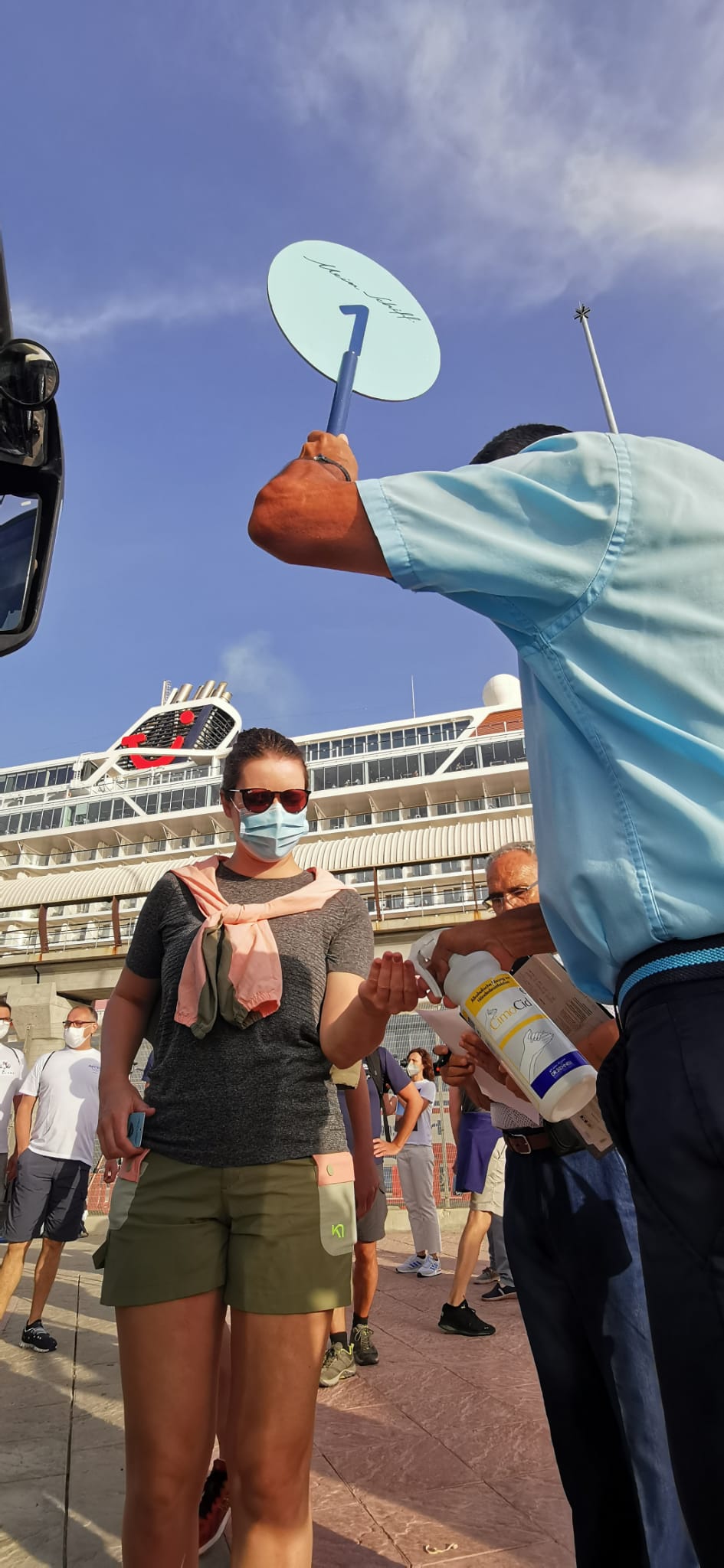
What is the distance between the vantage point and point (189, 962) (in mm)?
2174

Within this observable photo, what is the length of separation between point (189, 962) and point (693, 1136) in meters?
1.37

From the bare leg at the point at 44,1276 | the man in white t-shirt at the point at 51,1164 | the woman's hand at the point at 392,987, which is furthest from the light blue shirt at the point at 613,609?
the man in white t-shirt at the point at 51,1164

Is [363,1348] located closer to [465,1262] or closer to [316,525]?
[465,1262]

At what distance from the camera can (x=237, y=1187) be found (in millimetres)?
1976

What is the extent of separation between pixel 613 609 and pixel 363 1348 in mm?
4747

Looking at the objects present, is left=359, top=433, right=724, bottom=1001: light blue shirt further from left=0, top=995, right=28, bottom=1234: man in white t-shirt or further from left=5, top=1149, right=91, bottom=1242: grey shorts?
left=0, top=995, right=28, bottom=1234: man in white t-shirt

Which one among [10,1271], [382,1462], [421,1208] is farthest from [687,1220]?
[421,1208]

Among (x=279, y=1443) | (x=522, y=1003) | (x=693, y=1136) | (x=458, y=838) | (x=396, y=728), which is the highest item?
(x=396, y=728)

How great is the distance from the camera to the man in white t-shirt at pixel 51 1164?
585cm

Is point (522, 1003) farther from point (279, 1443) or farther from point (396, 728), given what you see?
point (396, 728)

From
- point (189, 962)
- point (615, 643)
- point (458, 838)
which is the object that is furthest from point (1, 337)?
point (458, 838)

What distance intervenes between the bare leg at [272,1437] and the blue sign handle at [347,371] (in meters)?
1.85

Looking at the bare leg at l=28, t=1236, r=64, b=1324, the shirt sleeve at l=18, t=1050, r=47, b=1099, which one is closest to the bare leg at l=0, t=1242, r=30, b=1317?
the bare leg at l=28, t=1236, r=64, b=1324

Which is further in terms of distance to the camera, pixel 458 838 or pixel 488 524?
pixel 458 838
